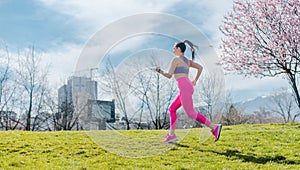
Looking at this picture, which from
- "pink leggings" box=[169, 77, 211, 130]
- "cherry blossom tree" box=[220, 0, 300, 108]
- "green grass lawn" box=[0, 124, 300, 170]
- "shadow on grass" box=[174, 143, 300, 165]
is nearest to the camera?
"green grass lawn" box=[0, 124, 300, 170]

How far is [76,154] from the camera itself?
8.48 meters

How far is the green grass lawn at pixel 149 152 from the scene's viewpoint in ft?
24.1

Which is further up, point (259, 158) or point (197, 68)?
point (197, 68)

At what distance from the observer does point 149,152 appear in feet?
27.0

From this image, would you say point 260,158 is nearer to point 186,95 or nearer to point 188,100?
point 188,100

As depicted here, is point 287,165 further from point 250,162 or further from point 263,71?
point 263,71

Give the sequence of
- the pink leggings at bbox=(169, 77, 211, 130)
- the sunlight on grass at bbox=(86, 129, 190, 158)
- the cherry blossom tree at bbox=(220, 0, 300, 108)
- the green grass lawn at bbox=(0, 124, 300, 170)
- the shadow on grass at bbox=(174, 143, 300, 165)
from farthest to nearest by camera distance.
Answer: the cherry blossom tree at bbox=(220, 0, 300, 108)
the sunlight on grass at bbox=(86, 129, 190, 158)
the pink leggings at bbox=(169, 77, 211, 130)
the shadow on grass at bbox=(174, 143, 300, 165)
the green grass lawn at bbox=(0, 124, 300, 170)

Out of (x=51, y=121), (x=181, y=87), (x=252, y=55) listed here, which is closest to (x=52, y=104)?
(x=51, y=121)

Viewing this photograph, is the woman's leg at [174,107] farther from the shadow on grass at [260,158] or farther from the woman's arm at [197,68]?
the shadow on grass at [260,158]

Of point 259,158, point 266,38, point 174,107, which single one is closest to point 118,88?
point 174,107

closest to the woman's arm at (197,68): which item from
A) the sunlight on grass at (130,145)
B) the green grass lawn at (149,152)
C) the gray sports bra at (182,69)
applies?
the gray sports bra at (182,69)

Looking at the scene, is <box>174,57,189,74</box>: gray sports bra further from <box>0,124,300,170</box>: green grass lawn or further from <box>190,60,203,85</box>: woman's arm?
<box>0,124,300,170</box>: green grass lawn

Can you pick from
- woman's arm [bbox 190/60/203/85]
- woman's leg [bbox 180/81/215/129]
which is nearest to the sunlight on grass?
woman's leg [bbox 180/81/215/129]

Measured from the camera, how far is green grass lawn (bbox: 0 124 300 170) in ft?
24.1
